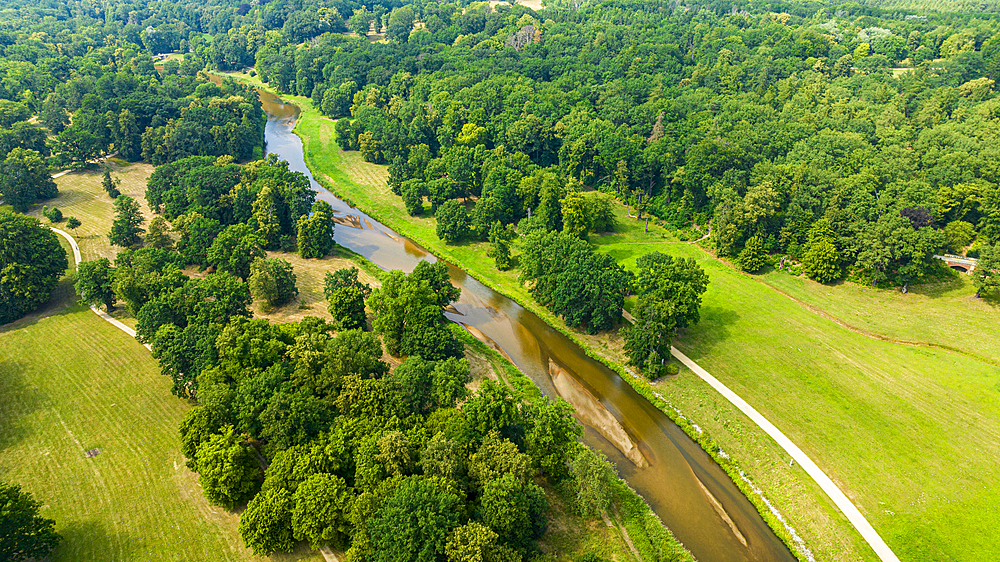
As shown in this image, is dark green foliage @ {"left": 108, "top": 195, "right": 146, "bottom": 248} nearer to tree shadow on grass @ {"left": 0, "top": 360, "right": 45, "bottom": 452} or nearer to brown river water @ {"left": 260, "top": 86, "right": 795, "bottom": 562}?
tree shadow on grass @ {"left": 0, "top": 360, "right": 45, "bottom": 452}

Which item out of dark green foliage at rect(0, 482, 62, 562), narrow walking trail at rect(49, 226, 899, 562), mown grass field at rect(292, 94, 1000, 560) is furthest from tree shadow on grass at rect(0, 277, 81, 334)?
mown grass field at rect(292, 94, 1000, 560)

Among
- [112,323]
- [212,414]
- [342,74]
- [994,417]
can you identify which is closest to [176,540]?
[212,414]

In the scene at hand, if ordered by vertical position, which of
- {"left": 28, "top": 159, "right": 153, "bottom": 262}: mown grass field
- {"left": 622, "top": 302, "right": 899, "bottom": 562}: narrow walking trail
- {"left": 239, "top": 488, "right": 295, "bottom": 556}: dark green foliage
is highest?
{"left": 622, "top": 302, "right": 899, "bottom": 562}: narrow walking trail

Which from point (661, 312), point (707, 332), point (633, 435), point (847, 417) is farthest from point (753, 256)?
point (633, 435)

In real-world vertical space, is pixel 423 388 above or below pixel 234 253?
above

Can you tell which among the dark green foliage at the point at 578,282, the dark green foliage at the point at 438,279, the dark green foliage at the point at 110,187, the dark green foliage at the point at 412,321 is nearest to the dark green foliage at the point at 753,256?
the dark green foliage at the point at 578,282

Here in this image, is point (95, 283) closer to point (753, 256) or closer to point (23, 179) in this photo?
point (23, 179)
